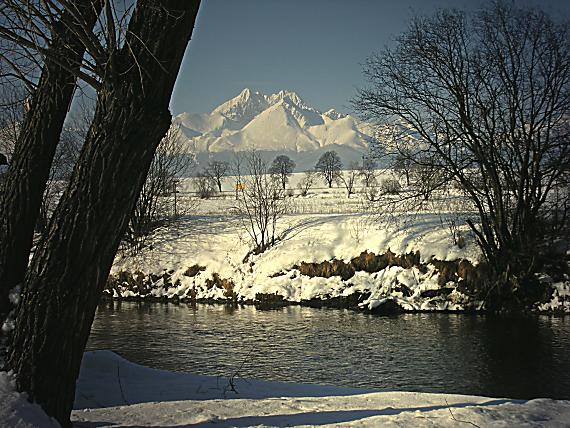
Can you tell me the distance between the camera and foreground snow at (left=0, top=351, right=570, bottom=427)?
494 centimetres

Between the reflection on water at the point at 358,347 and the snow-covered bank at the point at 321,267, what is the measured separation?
4.87 ft

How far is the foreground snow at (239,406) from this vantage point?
4.94m

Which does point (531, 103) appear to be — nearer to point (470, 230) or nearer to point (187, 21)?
point (470, 230)

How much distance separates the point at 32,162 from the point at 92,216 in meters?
1.74

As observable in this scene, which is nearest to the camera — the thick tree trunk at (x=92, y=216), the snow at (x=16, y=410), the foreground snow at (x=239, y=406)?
the snow at (x=16, y=410)

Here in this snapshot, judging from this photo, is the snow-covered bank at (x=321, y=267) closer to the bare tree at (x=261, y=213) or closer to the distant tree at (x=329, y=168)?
the bare tree at (x=261, y=213)

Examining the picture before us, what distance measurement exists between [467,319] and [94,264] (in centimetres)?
1626

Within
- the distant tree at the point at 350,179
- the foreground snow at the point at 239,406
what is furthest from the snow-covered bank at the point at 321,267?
the distant tree at the point at 350,179

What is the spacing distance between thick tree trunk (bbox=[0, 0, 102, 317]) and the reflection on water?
6.83m

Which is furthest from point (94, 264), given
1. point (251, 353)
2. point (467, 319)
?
point (467, 319)

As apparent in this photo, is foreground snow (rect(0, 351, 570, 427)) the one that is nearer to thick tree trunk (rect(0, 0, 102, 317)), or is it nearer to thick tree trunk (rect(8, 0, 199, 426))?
thick tree trunk (rect(8, 0, 199, 426))

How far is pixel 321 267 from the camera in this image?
76.3 feet

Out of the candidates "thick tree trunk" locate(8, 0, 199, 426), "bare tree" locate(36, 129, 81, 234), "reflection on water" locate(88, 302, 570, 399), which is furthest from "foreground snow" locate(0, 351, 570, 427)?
"bare tree" locate(36, 129, 81, 234)

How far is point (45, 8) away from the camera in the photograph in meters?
4.54
